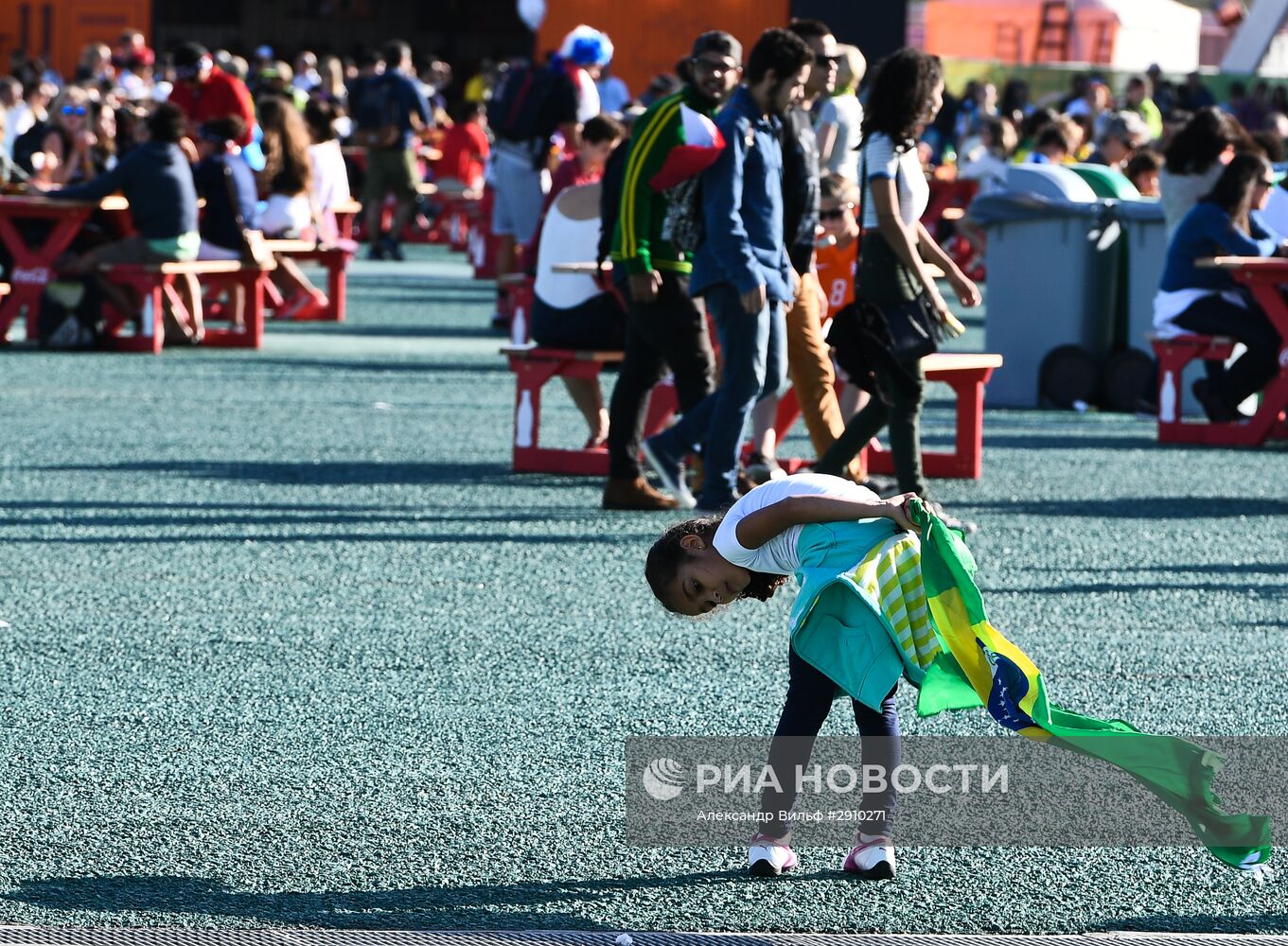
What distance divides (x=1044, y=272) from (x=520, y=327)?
2.99 m

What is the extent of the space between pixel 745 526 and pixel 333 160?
14.4 metres

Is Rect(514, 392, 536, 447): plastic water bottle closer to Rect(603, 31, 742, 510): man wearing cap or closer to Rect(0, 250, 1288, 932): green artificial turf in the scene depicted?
Rect(0, 250, 1288, 932): green artificial turf

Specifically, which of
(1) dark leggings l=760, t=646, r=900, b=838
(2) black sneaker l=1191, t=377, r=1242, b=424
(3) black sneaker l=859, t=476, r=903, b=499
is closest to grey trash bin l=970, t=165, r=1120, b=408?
(2) black sneaker l=1191, t=377, r=1242, b=424

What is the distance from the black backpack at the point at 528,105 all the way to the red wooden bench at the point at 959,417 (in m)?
6.64

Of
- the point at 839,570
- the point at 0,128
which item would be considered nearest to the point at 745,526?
the point at 839,570

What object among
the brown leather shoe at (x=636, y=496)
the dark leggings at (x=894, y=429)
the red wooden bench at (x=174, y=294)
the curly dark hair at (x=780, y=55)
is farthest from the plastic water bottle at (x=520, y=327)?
the curly dark hair at (x=780, y=55)

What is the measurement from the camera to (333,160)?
17.8m

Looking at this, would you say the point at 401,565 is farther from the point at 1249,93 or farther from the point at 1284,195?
the point at 1249,93

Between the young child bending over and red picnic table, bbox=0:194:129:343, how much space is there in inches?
428

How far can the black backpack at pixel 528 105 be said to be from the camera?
1595cm

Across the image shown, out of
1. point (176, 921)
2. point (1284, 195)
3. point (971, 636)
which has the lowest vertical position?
point (176, 921)

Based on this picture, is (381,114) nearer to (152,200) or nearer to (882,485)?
(152,200)

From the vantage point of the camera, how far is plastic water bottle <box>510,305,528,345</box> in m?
12.9

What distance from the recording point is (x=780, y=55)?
775 cm
